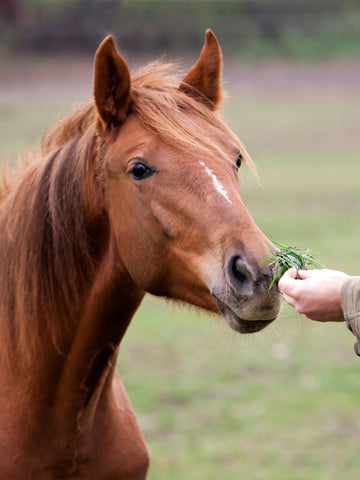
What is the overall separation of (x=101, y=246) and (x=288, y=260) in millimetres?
786

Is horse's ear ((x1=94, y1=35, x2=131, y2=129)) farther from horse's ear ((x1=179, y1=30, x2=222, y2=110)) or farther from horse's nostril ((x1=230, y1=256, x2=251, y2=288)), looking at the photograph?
horse's nostril ((x1=230, y1=256, x2=251, y2=288))

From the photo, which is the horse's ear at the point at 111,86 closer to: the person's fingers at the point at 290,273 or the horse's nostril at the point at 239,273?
the horse's nostril at the point at 239,273

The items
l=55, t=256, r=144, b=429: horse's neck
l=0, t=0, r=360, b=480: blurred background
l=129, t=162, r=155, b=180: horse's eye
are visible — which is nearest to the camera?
l=129, t=162, r=155, b=180: horse's eye

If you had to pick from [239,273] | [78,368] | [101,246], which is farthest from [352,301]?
[78,368]

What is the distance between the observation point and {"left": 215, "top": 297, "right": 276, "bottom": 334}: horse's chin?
2.26 meters

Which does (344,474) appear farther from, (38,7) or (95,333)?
(38,7)

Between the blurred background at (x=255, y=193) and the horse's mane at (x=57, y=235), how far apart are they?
1.65 feet

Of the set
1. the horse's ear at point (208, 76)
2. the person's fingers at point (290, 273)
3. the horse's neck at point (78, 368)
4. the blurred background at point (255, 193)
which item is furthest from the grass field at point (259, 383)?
the person's fingers at point (290, 273)

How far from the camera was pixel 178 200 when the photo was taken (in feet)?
7.89

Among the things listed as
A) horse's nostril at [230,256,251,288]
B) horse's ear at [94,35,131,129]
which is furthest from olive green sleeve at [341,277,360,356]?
horse's ear at [94,35,131,129]

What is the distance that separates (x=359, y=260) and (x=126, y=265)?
728cm

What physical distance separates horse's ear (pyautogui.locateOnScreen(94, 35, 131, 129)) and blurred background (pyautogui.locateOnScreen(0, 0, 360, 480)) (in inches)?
23.2

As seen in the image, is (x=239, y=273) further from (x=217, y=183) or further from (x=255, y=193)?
(x=255, y=193)

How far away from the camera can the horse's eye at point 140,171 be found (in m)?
2.47
